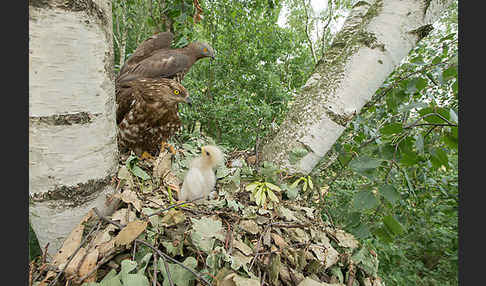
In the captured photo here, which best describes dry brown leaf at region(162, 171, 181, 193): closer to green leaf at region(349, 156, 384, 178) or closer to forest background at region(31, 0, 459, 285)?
forest background at region(31, 0, 459, 285)

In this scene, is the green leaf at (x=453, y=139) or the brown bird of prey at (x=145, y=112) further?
the brown bird of prey at (x=145, y=112)

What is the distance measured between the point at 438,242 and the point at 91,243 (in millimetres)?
3696

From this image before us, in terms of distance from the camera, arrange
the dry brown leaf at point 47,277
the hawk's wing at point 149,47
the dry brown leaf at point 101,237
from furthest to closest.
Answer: the hawk's wing at point 149,47, the dry brown leaf at point 101,237, the dry brown leaf at point 47,277

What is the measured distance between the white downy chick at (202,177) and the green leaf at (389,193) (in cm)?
70

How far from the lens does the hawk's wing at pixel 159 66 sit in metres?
1.74

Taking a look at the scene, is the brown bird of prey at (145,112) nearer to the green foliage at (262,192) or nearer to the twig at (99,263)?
the green foliage at (262,192)

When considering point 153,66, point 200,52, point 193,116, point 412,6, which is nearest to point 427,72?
point 412,6

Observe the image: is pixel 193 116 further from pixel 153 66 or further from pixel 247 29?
pixel 247 29

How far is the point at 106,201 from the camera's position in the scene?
70cm

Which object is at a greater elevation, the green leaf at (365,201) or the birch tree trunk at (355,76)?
the birch tree trunk at (355,76)

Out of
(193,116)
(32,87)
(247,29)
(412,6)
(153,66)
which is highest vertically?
(412,6)

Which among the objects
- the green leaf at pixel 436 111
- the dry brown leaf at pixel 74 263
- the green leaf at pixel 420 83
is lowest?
the dry brown leaf at pixel 74 263

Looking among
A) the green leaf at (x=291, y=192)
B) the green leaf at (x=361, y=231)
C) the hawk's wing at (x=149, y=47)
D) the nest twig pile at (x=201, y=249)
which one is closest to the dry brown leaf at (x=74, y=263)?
the nest twig pile at (x=201, y=249)

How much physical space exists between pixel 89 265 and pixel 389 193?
884mm
